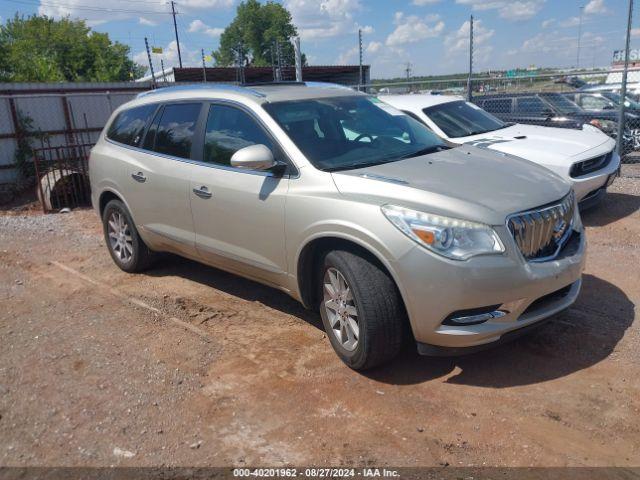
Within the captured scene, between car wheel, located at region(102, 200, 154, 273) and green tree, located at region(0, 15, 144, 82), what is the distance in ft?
104

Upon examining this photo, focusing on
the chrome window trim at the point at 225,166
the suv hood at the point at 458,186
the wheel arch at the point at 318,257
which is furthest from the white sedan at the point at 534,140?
the wheel arch at the point at 318,257

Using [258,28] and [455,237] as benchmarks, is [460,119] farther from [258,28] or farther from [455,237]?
[258,28]

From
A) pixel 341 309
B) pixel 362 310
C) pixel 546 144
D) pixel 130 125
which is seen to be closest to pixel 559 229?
pixel 362 310

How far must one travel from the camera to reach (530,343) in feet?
13.5

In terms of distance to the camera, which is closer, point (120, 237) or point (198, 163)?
point (198, 163)

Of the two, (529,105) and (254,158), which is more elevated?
(254,158)

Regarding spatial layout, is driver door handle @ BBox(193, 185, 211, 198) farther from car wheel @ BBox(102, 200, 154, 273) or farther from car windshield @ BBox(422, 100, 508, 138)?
car windshield @ BBox(422, 100, 508, 138)

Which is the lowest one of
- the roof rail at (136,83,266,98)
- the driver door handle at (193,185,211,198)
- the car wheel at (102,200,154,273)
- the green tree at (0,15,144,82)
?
the car wheel at (102,200,154,273)

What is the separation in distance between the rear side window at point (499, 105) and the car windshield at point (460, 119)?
3.36m

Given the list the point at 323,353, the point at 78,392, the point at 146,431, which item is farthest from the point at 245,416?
the point at 78,392

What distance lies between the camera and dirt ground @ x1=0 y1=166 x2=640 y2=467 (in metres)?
3.07

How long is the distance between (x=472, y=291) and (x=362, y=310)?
2.22 ft

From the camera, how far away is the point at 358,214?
358 cm

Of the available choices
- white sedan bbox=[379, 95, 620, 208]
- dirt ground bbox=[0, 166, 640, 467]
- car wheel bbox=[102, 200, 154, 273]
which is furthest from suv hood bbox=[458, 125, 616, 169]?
car wheel bbox=[102, 200, 154, 273]
